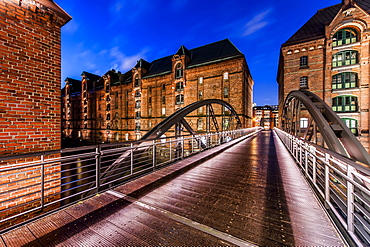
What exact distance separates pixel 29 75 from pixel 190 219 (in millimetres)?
4675

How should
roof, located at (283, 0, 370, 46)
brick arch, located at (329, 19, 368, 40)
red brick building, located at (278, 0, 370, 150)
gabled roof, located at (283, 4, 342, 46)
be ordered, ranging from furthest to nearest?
gabled roof, located at (283, 4, 342, 46) < roof, located at (283, 0, 370, 46) < brick arch, located at (329, 19, 368, 40) < red brick building, located at (278, 0, 370, 150)

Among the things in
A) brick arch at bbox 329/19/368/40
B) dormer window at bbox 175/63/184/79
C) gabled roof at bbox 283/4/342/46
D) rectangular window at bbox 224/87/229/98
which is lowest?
rectangular window at bbox 224/87/229/98

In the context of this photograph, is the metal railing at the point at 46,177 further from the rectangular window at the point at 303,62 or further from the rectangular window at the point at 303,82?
the rectangular window at the point at 303,62

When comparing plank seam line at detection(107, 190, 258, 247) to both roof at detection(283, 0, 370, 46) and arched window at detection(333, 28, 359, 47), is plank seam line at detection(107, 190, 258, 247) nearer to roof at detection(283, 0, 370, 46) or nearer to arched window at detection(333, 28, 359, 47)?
roof at detection(283, 0, 370, 46)

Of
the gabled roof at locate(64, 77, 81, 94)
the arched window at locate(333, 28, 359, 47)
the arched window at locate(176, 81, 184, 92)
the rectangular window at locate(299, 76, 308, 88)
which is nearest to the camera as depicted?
the arched window at locate(333, 28, 359, 47)

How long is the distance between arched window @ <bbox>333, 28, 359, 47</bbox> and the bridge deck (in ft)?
77.6

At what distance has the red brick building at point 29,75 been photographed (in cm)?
314

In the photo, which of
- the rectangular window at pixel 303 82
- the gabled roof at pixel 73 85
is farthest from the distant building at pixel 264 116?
the gabled roof at pixel 73 85

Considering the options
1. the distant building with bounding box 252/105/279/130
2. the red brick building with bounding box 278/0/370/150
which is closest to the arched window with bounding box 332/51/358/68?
the red brick building with bounding box 278/0/370/150

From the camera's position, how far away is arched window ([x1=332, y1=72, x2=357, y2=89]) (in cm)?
1685

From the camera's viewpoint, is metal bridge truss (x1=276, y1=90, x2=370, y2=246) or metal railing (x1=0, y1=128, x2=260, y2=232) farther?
metal railing (x1=0, y1=128, x2=260, y2=232)

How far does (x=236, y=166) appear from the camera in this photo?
5.10m

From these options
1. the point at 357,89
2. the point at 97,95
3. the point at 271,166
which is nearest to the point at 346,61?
the point at 357,89

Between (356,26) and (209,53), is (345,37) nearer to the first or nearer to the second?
(356,26)
